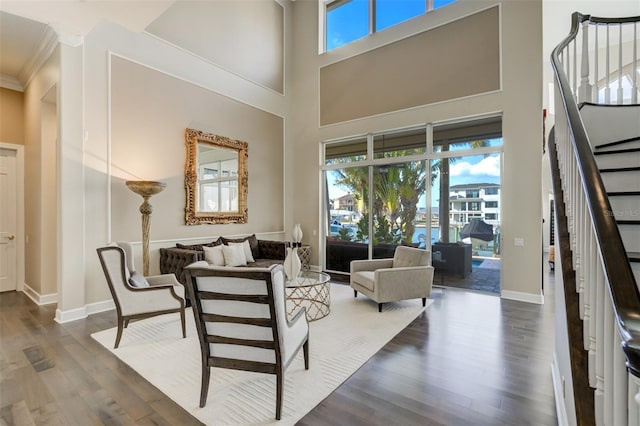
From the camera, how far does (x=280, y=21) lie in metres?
7.12

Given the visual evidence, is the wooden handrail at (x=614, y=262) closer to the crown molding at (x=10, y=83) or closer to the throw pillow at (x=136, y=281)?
the throw pillow at (x=136, y=281)

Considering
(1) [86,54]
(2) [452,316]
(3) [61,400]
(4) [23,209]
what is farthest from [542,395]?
(4) [23,209]

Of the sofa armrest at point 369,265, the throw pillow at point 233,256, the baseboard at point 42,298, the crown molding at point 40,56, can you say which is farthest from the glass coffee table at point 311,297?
the crown molding at point 40,56

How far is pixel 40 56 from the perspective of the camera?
4293 millimetres

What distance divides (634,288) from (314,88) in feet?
23.0

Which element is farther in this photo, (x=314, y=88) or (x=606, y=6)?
(x=314, y=88)

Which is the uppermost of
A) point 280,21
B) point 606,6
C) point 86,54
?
point 280,21

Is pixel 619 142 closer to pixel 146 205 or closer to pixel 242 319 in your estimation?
pixel 242 319

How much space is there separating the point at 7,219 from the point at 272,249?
4.46 metres

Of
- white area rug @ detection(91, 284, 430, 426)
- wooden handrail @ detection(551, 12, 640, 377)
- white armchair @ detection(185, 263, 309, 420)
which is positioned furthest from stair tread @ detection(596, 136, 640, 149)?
white armchair @ detection(185, 263, 309, 420)

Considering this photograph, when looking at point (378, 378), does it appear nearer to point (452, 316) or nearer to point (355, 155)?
point (452, 316)

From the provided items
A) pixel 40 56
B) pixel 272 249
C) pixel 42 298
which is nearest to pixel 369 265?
pixel 272 249

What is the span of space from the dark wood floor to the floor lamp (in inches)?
38.3

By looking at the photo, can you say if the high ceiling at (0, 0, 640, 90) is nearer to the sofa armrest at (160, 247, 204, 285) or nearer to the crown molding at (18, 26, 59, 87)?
the crown molding at (18, 26, 59, 87)
